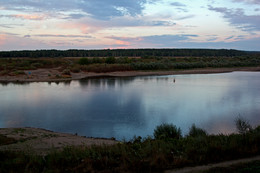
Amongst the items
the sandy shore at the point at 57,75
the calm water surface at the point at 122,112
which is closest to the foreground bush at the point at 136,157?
the calm water surface at the point at 122,112

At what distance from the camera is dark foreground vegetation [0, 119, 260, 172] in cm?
454

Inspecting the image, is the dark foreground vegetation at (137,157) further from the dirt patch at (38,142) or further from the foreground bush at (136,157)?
the dirt patch at (38,142)

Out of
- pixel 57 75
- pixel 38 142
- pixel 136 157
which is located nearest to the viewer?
pixel 136 157

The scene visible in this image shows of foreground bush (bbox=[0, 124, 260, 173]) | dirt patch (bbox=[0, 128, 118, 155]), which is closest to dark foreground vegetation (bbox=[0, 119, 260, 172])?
foreground bush (bbox=[0, 124, 260, 173])

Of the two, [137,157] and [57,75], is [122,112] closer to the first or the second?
[137,157]

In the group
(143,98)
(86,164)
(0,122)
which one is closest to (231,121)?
(143,98)

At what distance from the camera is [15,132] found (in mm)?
8484

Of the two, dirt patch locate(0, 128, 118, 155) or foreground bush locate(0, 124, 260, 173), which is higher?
foreground bush locate(0, 124, 260, 173)

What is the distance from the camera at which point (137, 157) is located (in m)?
5.00

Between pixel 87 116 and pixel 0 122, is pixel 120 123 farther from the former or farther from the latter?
pixel 0 122

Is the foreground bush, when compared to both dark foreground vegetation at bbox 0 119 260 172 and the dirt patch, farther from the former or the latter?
the dirt patch

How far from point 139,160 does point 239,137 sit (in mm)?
2875

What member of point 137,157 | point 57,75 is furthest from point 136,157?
point 57,75

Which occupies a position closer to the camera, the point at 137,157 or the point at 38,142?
the point at 137,157
